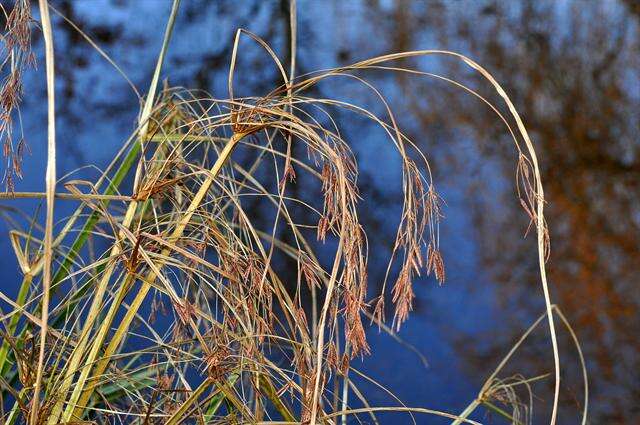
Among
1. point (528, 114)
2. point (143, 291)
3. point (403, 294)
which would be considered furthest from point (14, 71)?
point (528, 114)

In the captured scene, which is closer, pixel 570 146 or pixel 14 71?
pixel 14 71

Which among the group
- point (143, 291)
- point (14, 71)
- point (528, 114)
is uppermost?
point (528, 114)

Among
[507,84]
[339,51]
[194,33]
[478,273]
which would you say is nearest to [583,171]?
[507,84]

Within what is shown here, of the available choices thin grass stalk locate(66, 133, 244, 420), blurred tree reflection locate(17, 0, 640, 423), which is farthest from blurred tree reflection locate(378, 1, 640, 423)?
thin grass stalk locate(66, 133, 244, 420)

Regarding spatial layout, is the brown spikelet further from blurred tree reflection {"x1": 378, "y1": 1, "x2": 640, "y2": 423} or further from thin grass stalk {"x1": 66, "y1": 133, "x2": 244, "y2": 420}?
blurred tree reflection {"x1": 378, "y1": 1, "x2": 640, "y2": 423}

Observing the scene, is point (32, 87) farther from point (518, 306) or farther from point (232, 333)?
point (232, 333)

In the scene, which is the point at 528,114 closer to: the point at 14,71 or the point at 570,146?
the point at 570,146

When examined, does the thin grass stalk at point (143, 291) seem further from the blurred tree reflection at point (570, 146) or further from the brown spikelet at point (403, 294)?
the blurred tree reflection at point (570, 146)

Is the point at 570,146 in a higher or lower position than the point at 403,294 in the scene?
higher

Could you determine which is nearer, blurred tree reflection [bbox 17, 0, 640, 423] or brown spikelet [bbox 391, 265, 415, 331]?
brown spikelet [bbox 391, 265, 415, 331]

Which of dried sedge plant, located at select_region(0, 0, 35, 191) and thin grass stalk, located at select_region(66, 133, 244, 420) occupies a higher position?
dried sedge plant, located at select_region(0, 0, 35, 191)

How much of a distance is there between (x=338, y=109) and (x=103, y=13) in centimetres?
67

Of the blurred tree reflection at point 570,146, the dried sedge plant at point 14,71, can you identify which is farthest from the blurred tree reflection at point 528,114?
the dried sedge plant at point 14,71

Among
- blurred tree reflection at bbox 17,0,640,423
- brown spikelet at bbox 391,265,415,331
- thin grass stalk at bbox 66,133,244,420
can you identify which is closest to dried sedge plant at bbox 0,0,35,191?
thin grass stalk at bbox 66,133,244,420
